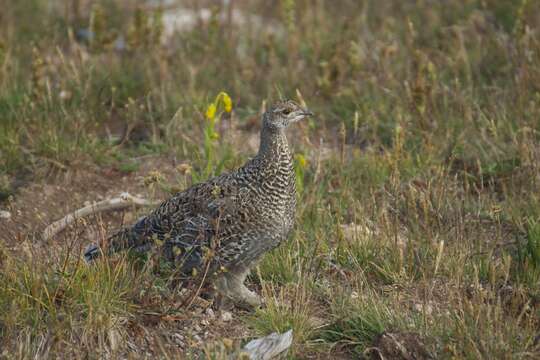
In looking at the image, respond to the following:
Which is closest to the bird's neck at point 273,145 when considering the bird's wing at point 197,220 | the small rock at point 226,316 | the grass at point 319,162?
the bird's wing at point 197,220

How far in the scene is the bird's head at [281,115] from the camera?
5.20 metres

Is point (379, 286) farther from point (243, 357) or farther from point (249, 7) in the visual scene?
point (249, 7)

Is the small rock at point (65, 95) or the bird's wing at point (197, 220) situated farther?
the small rock at point (65, 95)

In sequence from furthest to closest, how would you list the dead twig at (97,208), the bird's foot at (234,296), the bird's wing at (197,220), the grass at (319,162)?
the dead twig at (97,208), the bird's foot at (234,296), the bird's wing at (197,220), the grass at (319,162)

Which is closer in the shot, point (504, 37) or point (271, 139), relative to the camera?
point (271, 139)

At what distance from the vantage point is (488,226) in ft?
20.4

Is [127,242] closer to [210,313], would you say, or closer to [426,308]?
[210,313]

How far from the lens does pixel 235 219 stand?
5.02 meters

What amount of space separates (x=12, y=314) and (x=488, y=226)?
11.2 feet

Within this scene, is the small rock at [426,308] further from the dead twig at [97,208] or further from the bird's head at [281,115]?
the dead twig at [97,208]

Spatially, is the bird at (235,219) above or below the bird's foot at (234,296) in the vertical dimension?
above

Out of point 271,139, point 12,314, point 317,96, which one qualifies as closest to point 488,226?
point 271,139

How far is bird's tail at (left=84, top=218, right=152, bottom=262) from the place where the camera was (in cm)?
521

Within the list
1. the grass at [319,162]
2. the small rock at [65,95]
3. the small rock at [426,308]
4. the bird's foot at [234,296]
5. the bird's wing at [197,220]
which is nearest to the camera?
the grass at [319,162]
